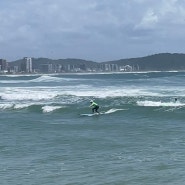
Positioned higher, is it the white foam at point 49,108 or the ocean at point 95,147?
the white foam at point 49,108

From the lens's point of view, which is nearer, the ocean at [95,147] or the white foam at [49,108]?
the ocean at [95,147]

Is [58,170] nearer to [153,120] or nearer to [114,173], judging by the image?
[114,173]

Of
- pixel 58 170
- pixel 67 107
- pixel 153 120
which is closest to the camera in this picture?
pixel 58 170

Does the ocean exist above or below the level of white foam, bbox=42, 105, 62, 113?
below

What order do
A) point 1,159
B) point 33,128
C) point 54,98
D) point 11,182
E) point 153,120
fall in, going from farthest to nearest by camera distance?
point 54,98, point 153,120, point 33,128, point 1,159, point 11,182

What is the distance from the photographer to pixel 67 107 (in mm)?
37031

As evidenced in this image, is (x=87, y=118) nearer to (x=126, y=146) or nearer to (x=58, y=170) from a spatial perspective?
(x=126, y=146)

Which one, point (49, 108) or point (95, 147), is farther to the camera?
point (49, 108)

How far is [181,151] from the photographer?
18.3 m

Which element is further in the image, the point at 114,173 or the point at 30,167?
the point at 30,167

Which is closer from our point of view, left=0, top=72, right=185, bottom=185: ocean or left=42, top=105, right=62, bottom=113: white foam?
left=0, top=72, right=185, bottom=185: ocean

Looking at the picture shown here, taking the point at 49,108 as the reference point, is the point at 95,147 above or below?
below

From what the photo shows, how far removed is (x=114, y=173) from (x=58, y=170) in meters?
1.80

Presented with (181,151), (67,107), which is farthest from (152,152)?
(67,107)
